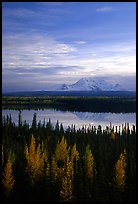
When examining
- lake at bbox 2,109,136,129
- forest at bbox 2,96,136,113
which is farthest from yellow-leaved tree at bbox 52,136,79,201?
forest at bbox 2,96,136,113

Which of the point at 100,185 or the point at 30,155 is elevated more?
the point at 30,155

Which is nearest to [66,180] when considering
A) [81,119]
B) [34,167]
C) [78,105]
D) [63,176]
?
[63,176]

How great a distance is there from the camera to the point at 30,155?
1441 centimetres

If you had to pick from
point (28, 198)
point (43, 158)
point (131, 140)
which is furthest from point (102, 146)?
point (28, 198)

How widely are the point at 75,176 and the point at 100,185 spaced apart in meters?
1.63

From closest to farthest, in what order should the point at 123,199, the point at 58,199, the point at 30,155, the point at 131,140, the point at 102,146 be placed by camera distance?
the point at 58,199, the point at 123,199, the point at 30,155, the point at 102,146, the point at 131,140

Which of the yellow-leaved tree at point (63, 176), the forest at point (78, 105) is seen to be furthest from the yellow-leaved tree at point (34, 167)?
the forest at point (78, 105)

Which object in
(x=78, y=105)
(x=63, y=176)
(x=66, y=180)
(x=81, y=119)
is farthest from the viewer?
(x=78, y=105)

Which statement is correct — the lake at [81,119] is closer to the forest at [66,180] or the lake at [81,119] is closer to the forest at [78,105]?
the forest at [78,105]

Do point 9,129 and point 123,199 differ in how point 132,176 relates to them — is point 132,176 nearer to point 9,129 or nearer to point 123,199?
point 123,199

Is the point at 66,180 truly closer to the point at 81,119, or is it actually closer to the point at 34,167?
the point at 34,167

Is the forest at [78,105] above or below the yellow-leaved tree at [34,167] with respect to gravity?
above

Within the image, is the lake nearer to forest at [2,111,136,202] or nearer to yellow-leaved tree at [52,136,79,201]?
forest at [2,111,136,202]

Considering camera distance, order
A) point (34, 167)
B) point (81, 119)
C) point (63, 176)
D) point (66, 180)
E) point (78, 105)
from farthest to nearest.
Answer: point (78, 105) < point (81, 119) < point (34, 167) < point (63, 176) < point (66, 180)
